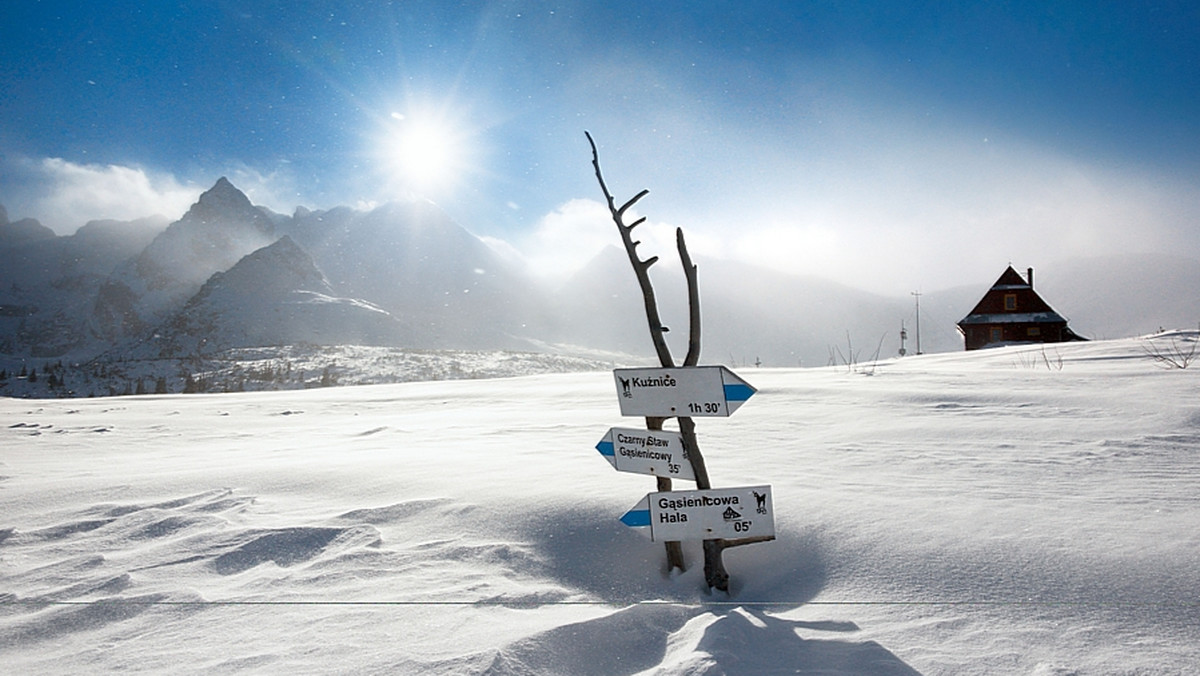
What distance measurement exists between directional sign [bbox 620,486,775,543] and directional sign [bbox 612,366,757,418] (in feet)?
1.06

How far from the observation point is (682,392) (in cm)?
226

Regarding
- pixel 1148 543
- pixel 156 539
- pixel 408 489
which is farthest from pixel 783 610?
pixel 156 539

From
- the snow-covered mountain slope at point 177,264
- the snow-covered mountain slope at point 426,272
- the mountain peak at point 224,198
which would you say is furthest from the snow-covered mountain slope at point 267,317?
the mountain peak at point 224,198

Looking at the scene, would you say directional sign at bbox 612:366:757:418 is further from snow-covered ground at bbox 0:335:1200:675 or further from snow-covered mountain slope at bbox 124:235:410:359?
snow-covered mountain slope at bbox 124:235:410:359

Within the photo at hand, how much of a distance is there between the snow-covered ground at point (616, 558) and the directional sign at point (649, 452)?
41 centimetres

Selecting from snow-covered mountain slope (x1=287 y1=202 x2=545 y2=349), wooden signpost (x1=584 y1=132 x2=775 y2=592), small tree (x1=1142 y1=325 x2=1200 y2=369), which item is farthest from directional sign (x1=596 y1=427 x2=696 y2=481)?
snow-covered mountain slope (x1=287 y1=202 x2=545 y2=349)

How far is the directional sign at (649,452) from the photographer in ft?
7.59

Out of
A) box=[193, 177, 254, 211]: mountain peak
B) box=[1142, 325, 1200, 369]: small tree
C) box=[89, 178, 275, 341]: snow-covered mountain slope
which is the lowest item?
box=[1142, 325, 1200, 369]: small tree

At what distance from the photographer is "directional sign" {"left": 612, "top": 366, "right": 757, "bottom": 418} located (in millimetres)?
2213

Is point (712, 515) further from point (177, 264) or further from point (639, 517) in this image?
point (177, 264)

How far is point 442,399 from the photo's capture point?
8.76 m

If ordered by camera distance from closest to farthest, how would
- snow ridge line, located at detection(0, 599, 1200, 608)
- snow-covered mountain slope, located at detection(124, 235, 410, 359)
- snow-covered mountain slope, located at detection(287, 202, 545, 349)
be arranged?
snow ridge line, located at detection(0, 599, 1200, 608), snow-covered mountain slope, located at detection(124, 235, 410, 359), snow-covered mountain slope, located at detection(287, 202, 545, 349)

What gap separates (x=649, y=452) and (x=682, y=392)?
300mm

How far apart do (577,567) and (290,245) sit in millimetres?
92428
